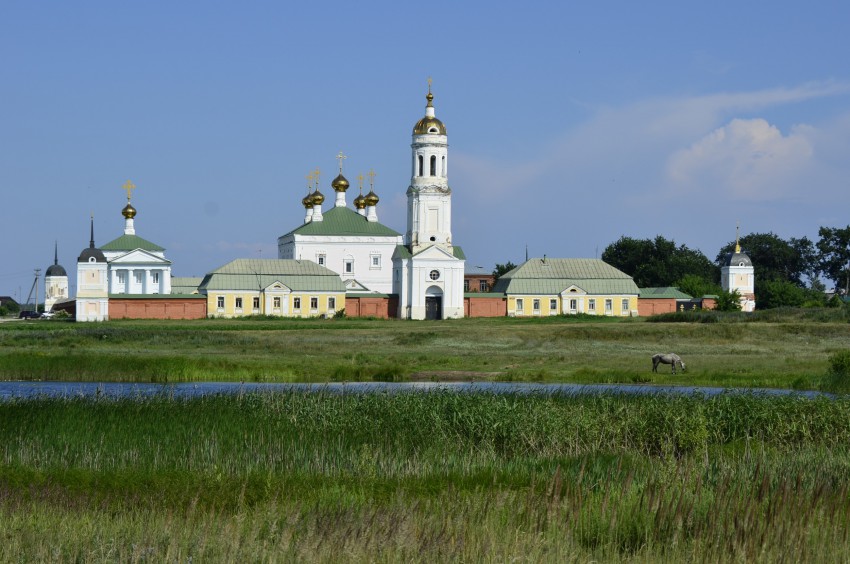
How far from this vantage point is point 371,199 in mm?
103562

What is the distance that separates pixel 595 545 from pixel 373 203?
9184 centimetres

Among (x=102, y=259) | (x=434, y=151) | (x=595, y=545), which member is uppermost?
(x=434, y=151)

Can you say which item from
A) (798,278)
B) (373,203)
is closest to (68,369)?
(373,203)

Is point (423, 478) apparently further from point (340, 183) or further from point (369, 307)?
point (340, 183)

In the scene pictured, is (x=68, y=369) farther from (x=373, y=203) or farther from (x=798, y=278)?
(x=798, y=278)

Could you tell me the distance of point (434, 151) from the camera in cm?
8969

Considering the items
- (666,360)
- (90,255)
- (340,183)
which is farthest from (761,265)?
(666,360)

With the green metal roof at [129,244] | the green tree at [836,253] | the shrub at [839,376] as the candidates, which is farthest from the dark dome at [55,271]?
the shrub at [839,376]

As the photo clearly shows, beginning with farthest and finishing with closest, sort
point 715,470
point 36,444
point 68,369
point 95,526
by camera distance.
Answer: point 68,369 → point 36,444 → point 715,470 → point 95,526

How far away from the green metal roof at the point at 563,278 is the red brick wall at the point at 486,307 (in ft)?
3.21

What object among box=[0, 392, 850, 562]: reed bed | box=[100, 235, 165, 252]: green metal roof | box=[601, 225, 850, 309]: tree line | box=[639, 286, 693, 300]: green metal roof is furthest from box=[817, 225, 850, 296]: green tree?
box=[0, 392, 850, 562]: reed bed

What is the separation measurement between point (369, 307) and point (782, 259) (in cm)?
6078

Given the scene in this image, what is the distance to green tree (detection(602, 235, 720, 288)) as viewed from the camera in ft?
392

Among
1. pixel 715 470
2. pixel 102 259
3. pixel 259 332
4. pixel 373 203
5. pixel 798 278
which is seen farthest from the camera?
pixel 798 278
